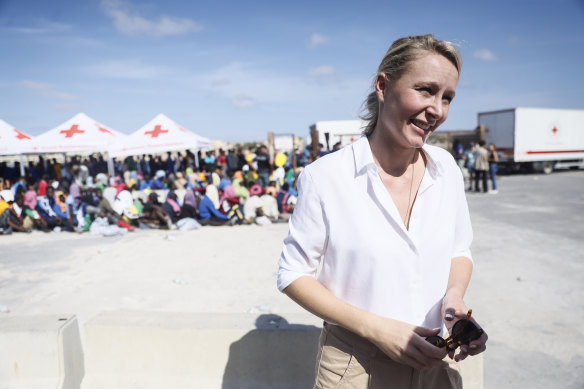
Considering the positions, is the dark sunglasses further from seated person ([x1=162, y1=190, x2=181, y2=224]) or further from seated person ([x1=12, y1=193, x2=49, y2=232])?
seated person ([x1=12, y1=193, x2=49, y2=232])

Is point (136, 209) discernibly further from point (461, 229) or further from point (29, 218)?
point (461, 229)

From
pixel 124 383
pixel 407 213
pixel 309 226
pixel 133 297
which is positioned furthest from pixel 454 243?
pixel 133 297

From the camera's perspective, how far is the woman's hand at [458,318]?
1.13m

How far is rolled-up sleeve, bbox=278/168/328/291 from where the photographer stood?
114 centimetres

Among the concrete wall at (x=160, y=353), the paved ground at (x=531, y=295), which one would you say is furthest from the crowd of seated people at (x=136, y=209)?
the concrete wall at (x=160, y=353)

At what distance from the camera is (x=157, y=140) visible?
1302cm

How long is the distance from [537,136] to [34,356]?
21.0 m

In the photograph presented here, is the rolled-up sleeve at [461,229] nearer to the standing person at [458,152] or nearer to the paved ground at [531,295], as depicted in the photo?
the paved ground at [531,295]

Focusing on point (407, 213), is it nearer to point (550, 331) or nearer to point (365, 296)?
point (365, 296)

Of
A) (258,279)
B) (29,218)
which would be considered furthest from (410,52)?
(29,218)

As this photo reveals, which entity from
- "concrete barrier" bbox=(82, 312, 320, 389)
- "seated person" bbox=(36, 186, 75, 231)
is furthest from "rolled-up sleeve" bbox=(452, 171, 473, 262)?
"seated person" bbox=(36, 186, 75, 231)

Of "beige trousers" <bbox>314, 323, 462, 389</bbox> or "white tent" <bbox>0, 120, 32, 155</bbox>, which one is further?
"white tent" <bbox>0, 120, 32, 155</bbox>

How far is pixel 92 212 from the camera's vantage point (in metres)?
9.51

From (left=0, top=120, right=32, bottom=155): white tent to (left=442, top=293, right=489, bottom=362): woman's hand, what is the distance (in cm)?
1529
